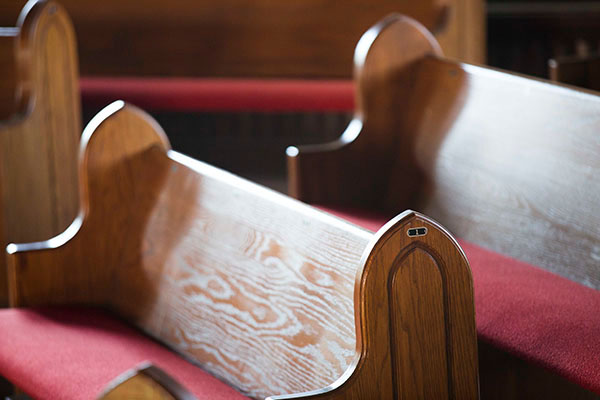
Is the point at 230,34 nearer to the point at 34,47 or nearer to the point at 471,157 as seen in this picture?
the point at 34,47

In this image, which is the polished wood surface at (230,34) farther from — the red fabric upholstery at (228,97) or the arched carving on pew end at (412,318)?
the arched carving on pew end at (412,318)

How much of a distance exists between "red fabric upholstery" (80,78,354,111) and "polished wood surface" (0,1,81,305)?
0.55m

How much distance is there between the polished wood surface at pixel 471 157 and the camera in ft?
6.43

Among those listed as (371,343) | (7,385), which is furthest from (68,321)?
(371,343)

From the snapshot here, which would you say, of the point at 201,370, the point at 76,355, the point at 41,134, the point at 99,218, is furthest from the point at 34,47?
the point at 201,370

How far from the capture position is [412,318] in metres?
1.37

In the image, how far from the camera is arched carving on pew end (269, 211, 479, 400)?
4.41ft

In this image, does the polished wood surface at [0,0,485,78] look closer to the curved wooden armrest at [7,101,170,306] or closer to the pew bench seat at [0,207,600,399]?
the curved wooden armrest at [7,101,170,306]

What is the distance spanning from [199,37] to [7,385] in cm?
201

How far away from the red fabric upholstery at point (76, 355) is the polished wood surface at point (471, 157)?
2.47 feet

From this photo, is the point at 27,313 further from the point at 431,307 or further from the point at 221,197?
the point at 431,307

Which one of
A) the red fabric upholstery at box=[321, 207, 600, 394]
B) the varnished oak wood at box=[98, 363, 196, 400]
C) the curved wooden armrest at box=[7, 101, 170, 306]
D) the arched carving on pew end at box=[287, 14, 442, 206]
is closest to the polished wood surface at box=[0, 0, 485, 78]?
the arched carving on pew end at box=[287, 14, 442, 206]

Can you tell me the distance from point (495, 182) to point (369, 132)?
522mm

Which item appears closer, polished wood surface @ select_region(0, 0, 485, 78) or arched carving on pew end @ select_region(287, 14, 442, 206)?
arched carving on pew end @ select_region(287, 14, 442, 206)
